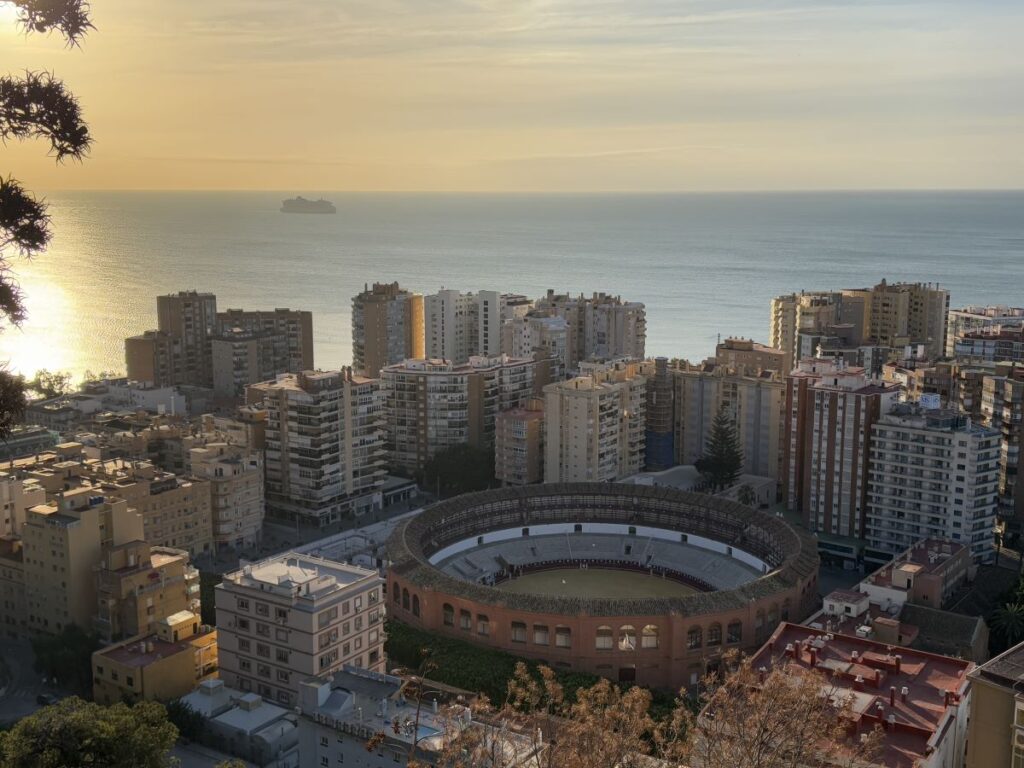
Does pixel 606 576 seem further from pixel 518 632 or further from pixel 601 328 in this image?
pixel 601 328

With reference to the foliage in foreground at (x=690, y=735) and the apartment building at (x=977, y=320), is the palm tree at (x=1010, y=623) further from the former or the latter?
the apartment building at (x=977, y=320)

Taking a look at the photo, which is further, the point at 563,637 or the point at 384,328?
the point at 384,328

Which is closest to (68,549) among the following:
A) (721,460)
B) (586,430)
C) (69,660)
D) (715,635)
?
(69,660)

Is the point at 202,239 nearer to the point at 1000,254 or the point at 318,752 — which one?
the point at 1000,254

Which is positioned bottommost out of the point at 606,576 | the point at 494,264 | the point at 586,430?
the point at 606,576

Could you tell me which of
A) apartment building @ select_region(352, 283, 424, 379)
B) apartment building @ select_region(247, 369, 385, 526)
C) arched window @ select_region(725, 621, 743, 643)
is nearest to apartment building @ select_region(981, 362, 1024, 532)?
arched window @ select_region(725, 621, 743, 643)

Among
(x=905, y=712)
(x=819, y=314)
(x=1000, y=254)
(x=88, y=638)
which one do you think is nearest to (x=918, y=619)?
(x=905, y=712)
